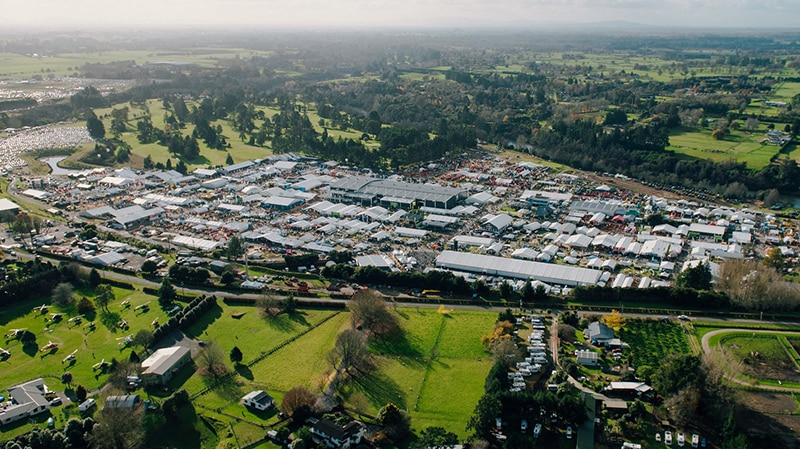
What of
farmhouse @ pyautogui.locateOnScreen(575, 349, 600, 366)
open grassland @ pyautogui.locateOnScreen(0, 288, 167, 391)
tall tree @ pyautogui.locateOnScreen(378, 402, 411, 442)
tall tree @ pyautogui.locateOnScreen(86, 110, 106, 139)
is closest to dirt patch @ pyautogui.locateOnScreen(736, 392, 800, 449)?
farmhouse @ pyautogui.locateOnScreen(575, 349, 600, 366)

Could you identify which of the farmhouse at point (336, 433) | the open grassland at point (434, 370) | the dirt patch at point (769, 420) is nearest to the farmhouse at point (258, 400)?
the farmhouse at point (336, 433)

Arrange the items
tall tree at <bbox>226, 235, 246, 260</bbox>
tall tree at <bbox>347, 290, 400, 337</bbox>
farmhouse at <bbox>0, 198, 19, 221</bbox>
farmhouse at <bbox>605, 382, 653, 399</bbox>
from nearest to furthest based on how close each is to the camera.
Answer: farmhouse at <bbox>605, 382, 653, 399</bbox>
tall tree at <bbox>347, 290, 400, 337</bbox>
tall tree at <bbox>226, 235, 246, 260</bbox>
farmhouse at <bbox>0, 198, 19, 221</bbox>

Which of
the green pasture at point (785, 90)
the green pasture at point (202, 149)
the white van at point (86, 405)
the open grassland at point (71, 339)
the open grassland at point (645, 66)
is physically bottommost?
the open grassland at point (71, 339)

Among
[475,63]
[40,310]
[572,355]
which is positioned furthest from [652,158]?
[475,63]

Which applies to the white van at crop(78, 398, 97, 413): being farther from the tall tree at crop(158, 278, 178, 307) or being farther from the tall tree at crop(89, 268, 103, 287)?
the tall tree at crop(89, 268, 103, 287)

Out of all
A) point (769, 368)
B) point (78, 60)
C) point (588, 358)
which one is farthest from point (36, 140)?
point (78, 60)

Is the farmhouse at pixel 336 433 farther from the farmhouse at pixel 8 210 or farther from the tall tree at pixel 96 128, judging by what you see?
the tall tree at pixel 96 128

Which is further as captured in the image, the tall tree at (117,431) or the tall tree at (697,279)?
the tall tree at (697,279)
